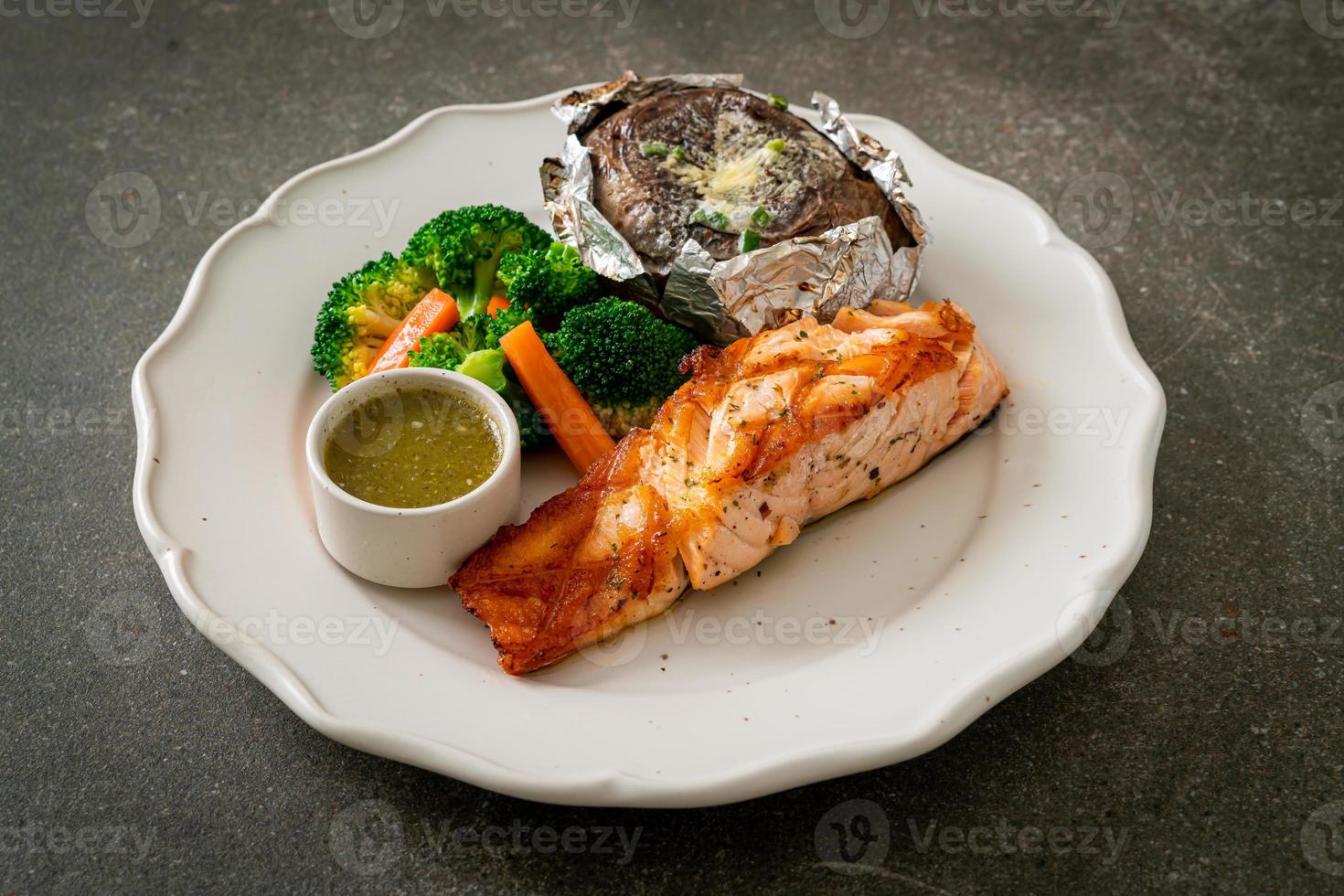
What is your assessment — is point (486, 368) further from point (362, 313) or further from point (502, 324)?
A: point (362, 313)

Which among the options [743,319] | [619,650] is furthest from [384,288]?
[619,650]

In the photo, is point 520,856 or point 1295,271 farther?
point 1295,271

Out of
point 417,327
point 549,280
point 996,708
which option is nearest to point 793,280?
point 549,280

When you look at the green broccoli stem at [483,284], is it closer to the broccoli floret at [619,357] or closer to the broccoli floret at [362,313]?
the broccoli floret at [362,313]

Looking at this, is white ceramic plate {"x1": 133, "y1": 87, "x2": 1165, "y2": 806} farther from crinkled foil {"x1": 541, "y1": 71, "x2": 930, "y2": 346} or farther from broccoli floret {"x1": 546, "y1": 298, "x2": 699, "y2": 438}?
crinkled foil {"x1": 541, "y1": 71, "x2": 930, "y2": 346}

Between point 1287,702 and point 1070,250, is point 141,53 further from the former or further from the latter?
point 1287,702

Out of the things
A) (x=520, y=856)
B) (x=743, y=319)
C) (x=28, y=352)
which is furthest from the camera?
(x=28, y=352)

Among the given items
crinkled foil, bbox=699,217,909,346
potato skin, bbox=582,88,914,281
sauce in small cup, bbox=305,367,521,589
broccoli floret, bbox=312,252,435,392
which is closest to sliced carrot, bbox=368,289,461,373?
broccoli floret, bbox=312,252,435,392
